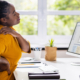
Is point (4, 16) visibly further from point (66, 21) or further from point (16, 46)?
point (66, 21)

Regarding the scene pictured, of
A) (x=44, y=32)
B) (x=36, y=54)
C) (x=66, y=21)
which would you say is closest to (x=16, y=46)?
(x=36, y=54)

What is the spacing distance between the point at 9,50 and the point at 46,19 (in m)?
1.30

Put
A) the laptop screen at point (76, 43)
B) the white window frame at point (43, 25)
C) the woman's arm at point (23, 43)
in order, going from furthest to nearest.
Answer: the white window frame at point (43, 25), the laptop screen at point (76, 43), the woman's arm at point (23, 43)

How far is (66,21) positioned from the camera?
7.21 ft

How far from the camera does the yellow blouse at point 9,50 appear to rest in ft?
2.80

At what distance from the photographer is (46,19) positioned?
2.13 meters

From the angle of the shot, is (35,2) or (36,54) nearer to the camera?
(36,54)

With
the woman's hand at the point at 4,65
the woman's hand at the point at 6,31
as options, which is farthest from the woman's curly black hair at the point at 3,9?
the woman's hand at the point at 4,65

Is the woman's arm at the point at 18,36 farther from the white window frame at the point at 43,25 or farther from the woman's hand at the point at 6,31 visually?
the white window frame at the point at 43,25

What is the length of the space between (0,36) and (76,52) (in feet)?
2.98

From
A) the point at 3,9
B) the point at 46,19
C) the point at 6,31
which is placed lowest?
the point at 46,19

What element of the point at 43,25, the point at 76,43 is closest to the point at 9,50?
the point at 76,43

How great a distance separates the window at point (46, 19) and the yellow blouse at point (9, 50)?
3.91ft

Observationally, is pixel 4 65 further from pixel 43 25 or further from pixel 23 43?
pixel 43 25
